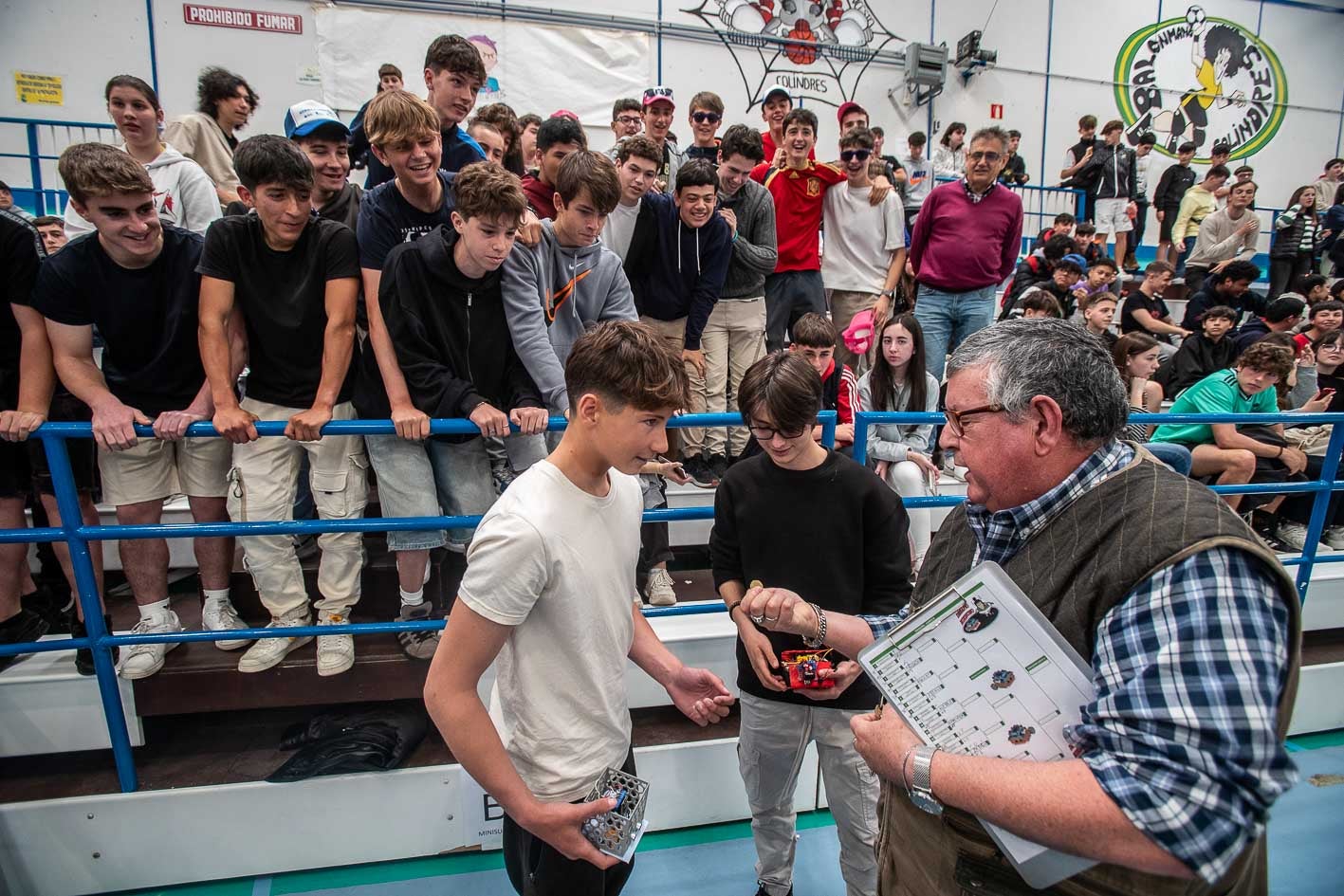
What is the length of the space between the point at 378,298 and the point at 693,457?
2023mm

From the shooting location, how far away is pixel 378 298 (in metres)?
2.47

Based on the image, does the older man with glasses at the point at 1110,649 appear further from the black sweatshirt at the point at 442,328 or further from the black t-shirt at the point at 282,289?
the black t-shirt at the point at 282,289

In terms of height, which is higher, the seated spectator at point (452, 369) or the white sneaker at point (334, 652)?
the seated spectator at point (452, 369)

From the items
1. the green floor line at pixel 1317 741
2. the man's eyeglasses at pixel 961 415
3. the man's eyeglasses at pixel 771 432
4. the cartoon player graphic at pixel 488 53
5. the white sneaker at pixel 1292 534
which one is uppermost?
the cartoon player graphic at pixel 488 53

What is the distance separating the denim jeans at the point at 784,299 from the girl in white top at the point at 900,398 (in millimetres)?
772

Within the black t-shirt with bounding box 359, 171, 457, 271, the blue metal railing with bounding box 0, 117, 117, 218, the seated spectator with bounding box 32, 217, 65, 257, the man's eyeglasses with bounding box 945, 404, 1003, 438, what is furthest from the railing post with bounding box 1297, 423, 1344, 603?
the blue metal railing with bounding box 0, 117, 117, 218

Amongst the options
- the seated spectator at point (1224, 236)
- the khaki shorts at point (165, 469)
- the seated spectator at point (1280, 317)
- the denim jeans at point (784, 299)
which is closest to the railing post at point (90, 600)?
the khaki shorts at point (165, 469)

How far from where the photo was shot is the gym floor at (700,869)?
2396 mm

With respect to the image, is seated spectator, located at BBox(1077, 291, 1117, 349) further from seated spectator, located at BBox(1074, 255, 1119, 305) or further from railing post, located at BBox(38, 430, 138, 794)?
railing post, located at BBox(38, 430, 138, 794)

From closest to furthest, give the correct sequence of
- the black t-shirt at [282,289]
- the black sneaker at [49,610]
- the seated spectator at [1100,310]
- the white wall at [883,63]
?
the black t-shirt at [282,289]
the black sneaker at [49,610]
the seated spectator at [1100,310]
the white wall at [883,63]

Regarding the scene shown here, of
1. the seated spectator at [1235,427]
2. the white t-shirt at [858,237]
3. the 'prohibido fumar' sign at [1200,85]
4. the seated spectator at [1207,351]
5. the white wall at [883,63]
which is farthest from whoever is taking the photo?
the 'prohibido fumar' sign at [1200,85]

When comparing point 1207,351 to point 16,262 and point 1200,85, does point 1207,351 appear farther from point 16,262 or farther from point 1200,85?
point 1200,85

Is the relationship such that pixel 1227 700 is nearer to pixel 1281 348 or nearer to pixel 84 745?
pixel 84 745

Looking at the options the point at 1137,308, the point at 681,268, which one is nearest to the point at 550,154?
the point at 681,268
